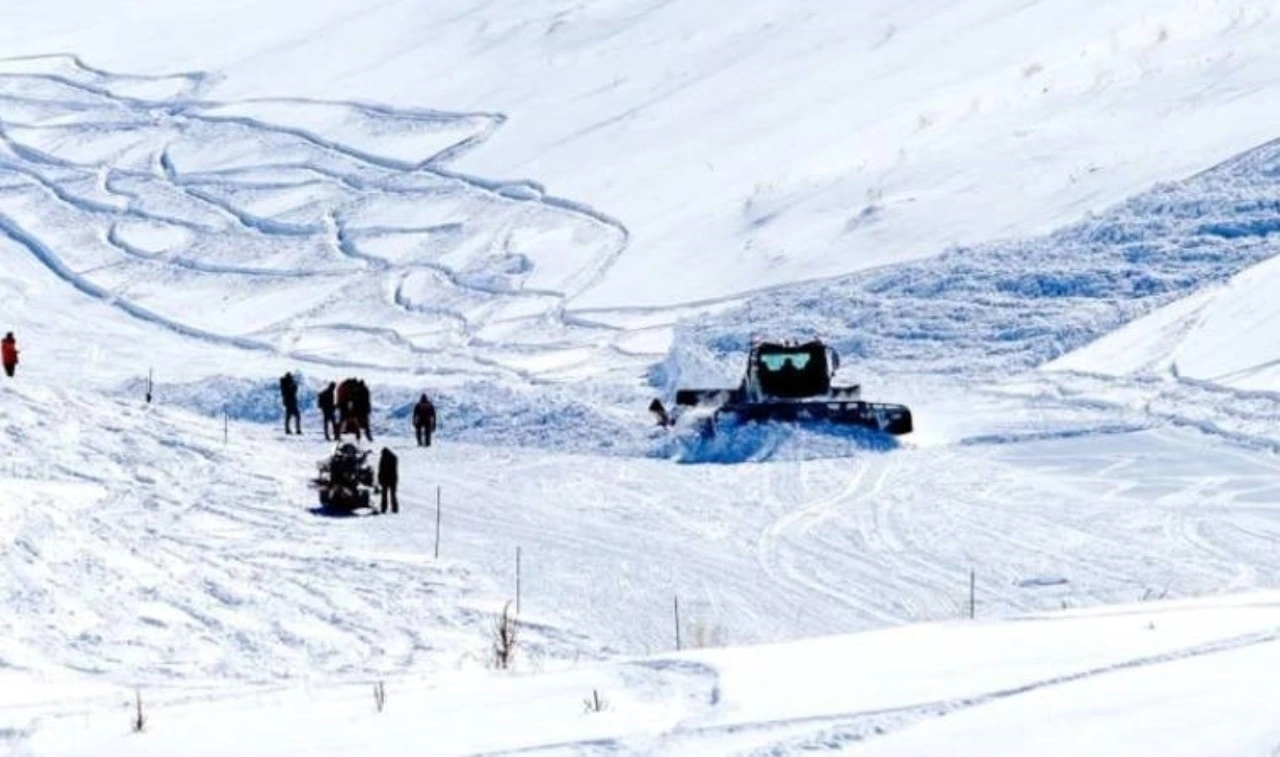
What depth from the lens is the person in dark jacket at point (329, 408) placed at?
95.8ft

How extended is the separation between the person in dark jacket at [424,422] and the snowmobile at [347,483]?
181 inches

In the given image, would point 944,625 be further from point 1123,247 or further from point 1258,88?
point 1258,88

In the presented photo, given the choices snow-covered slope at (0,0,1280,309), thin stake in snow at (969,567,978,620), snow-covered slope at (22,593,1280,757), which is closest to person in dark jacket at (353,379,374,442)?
snow-covered slope at (0,0,1280,309)

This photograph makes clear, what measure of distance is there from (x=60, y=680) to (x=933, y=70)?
33.9m

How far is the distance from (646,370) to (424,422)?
5.43 meters

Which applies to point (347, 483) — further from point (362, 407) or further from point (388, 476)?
point (362, 407)

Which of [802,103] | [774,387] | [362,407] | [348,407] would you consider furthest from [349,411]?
[802,103]

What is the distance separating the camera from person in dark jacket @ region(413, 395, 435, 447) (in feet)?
94.8

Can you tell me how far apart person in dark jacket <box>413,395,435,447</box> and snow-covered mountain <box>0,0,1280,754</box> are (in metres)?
0.35

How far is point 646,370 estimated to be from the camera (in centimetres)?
3353

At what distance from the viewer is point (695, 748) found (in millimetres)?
8445

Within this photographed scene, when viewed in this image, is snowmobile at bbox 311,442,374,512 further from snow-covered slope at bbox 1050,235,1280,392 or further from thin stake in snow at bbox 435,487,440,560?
snow-covered slope at bbox 1050,235,1280,392

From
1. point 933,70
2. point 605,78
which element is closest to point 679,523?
point 933,70

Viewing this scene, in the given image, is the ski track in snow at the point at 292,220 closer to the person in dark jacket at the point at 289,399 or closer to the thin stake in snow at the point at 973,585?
the person in dark jacket at the point at 289,399
